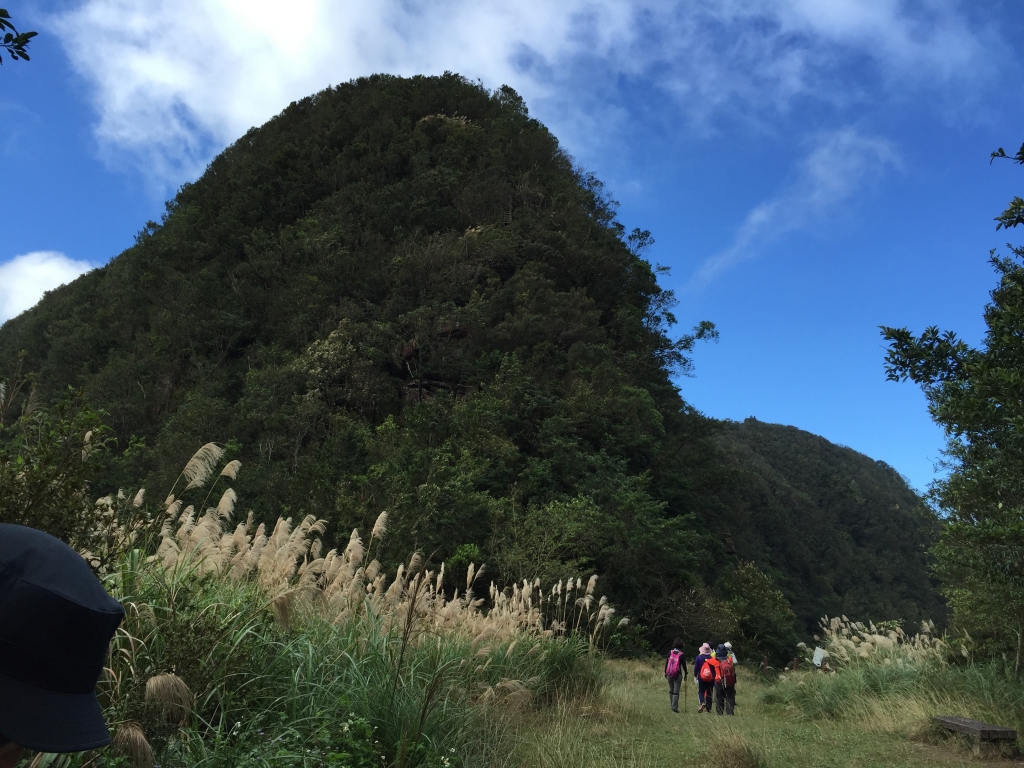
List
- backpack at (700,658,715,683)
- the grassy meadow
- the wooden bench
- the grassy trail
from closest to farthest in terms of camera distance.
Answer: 1. the grassy meadow
2. the grassy trail
3. the wooden bench
4. backpack at (700,658,715,683)

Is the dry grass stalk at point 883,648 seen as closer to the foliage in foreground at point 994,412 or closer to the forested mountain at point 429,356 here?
the foliage in foreground at point 994,412

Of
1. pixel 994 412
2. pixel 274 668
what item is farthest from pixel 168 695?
pixel 994 412

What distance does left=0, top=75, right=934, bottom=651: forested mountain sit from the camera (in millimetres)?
28312

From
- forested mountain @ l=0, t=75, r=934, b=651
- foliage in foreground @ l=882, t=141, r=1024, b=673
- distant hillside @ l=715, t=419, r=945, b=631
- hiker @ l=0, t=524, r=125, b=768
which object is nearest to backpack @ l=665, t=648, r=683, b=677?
foliage in foreground @ l=882, t=141, r=1024, b=673

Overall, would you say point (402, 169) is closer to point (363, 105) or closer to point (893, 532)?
point (363, 105)

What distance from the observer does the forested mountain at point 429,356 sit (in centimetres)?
2831

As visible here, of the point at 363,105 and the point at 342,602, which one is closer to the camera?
the point at 342,602

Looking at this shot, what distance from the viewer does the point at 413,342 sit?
1494 inches

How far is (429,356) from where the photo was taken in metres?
38.0

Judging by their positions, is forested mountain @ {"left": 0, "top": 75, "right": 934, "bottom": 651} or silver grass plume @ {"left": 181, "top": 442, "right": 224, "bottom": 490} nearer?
silver grass plume @ {"left": 181, "top": 442, "right": 224, "bottom": 490}

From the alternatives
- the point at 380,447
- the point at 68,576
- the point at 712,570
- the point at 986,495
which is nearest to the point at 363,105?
the point at 380,447

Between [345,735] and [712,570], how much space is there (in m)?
39.4

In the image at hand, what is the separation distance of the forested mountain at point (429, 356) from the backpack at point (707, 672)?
826 cm

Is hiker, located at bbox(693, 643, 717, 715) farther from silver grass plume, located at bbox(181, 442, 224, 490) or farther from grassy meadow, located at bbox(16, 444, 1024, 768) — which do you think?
silver grass plume, located at bbox(181, 442, 224, 490)
